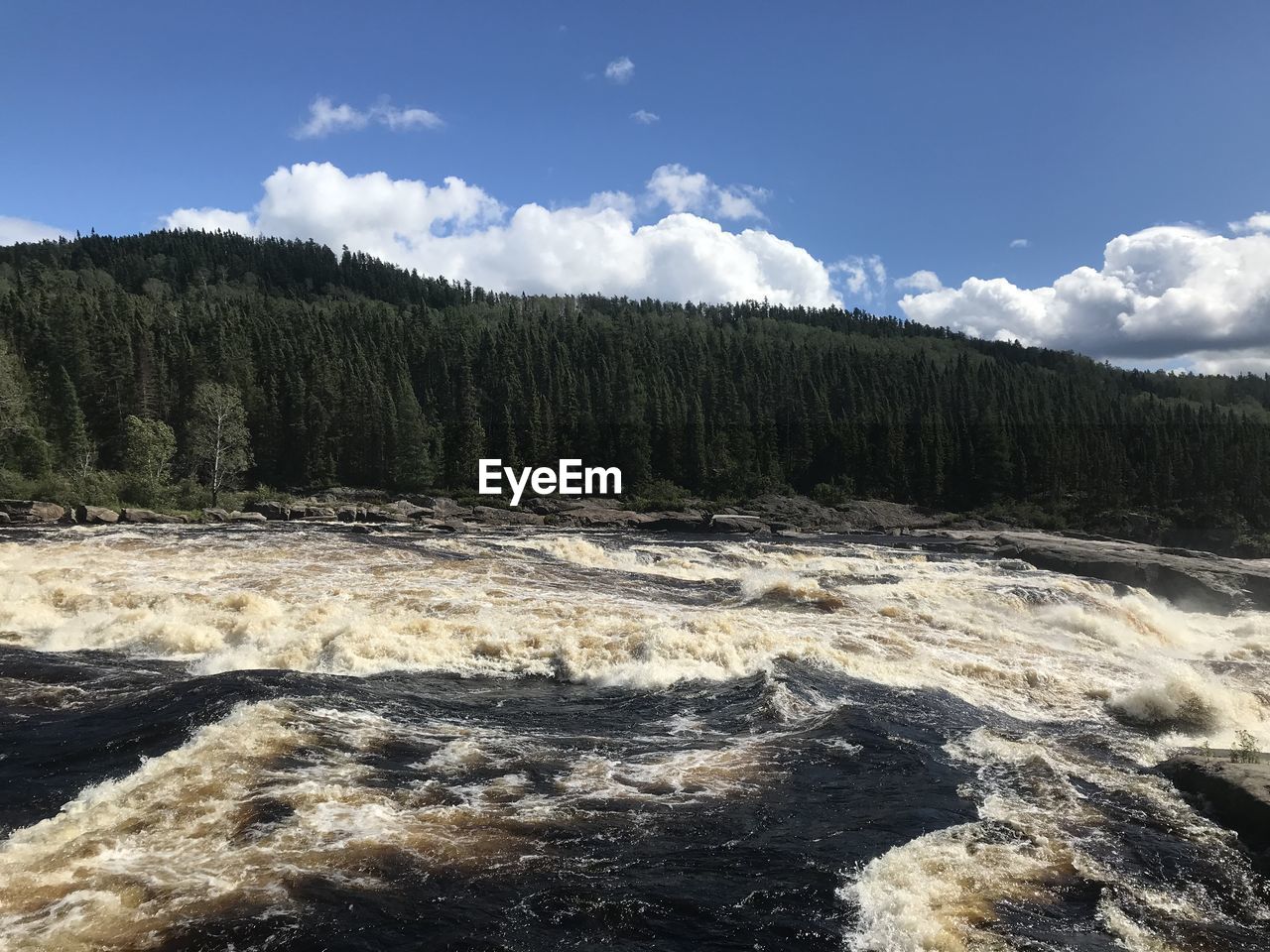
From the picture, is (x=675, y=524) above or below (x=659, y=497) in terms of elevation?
below

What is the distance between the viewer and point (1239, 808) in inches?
415

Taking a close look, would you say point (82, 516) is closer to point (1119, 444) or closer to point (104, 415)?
point (104, 415)

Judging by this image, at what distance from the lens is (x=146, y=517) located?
46.8 meters

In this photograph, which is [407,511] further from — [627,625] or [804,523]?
[627,625]

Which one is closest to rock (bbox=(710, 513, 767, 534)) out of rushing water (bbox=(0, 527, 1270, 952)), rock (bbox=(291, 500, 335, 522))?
rock (bbox=(291, 500, 335, 522))

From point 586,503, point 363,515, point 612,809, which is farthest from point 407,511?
point 612,809

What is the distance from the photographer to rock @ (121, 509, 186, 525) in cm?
4541

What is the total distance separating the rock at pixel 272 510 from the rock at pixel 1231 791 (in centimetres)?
5482

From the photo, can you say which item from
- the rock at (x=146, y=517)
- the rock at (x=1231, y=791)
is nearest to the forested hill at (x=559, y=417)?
the rock at (x=146, y=517)

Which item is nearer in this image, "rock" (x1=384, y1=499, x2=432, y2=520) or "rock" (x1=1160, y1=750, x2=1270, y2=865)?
"rock" (x1=1160, y1=750, x2=1270, y2=865)

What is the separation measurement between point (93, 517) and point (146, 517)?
167 inches

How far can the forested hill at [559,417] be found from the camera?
78.6 m

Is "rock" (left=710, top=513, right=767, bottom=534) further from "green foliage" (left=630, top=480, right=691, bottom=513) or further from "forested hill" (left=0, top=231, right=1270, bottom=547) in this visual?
"forested hill" (left=0, top=231, right=1270, bottom=547)

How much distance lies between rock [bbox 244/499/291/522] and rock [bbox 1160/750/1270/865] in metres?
54.8
